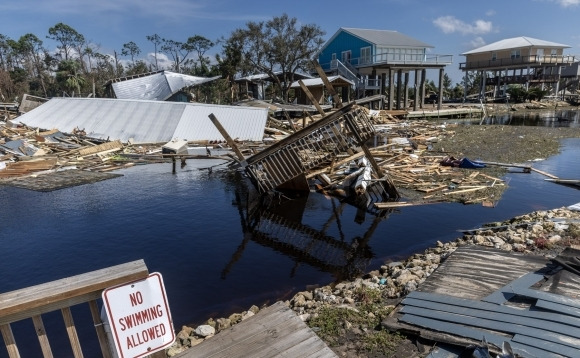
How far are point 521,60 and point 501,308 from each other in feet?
226

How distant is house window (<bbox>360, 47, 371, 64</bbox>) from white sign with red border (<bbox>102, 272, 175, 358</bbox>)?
51674 millimetres

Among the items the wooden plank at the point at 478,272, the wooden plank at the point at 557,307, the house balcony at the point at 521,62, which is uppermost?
the house balcony at the point at 521,62

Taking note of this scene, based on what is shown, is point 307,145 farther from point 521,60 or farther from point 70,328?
point 521,60

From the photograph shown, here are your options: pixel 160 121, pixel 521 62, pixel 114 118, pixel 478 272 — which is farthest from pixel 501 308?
pixel 521 62

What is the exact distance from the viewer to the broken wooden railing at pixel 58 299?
7.79ft

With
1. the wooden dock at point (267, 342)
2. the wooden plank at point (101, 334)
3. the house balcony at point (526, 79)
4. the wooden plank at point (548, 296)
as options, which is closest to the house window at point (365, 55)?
the house balcony at point (526, 79)

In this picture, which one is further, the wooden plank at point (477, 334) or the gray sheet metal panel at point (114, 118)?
the gray sheet metal panel at point (114, 118)

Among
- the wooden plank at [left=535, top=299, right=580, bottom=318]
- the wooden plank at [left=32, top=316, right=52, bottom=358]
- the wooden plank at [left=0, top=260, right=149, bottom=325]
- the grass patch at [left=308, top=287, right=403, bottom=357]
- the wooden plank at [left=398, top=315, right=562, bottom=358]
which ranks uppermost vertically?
the wooden plank at [left=0, top=260, right=149, bottom=325]

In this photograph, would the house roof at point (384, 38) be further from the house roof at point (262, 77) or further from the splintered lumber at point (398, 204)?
the splintered lumber at point (398, 204)

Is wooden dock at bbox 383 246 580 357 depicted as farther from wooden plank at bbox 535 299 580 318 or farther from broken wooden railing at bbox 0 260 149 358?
broken wooden railing at bbox 0 260 149 358

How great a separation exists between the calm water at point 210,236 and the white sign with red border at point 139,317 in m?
5.35

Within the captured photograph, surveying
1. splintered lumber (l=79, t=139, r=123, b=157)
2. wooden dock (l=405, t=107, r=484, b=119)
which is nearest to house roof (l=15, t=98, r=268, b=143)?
splintered lumber (l=79, t=139, r=123, b=157)

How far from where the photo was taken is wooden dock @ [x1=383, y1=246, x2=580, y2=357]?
5034mm

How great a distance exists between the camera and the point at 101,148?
2589cm
